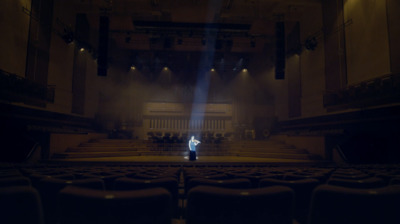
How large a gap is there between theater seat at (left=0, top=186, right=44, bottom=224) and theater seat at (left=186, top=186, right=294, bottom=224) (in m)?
0.67

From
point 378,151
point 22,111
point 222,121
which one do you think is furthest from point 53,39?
point 378,151

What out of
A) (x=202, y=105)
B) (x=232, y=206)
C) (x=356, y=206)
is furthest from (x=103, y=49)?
(x=356, y=206)

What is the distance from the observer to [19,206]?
1.00 m

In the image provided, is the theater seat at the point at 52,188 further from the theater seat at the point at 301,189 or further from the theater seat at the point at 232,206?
the theater seat at the point at 301,189

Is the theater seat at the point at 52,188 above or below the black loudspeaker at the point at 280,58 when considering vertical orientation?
below

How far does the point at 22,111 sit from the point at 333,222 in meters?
12.1

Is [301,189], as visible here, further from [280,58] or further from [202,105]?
[202,105]

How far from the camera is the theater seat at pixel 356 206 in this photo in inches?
44.4

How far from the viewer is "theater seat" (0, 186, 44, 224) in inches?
38.5

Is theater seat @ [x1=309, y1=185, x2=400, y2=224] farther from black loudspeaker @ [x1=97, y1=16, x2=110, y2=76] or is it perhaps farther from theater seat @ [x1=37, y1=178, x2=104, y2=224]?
black loudspeaker @ [x1=97, y1=16, x2=110, y2=76]

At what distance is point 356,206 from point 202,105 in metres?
19.2

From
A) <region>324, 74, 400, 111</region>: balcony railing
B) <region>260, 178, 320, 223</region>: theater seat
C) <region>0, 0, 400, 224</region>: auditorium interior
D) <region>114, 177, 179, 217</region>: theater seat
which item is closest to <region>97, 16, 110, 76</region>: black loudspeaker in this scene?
<region>0, 0, 400, 224</region>: auditorium interior

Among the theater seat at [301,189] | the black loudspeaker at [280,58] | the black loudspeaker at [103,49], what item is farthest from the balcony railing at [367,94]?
the black loudspeaker at [103,49]

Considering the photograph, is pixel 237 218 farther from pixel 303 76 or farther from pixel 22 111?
pixel 303 76
